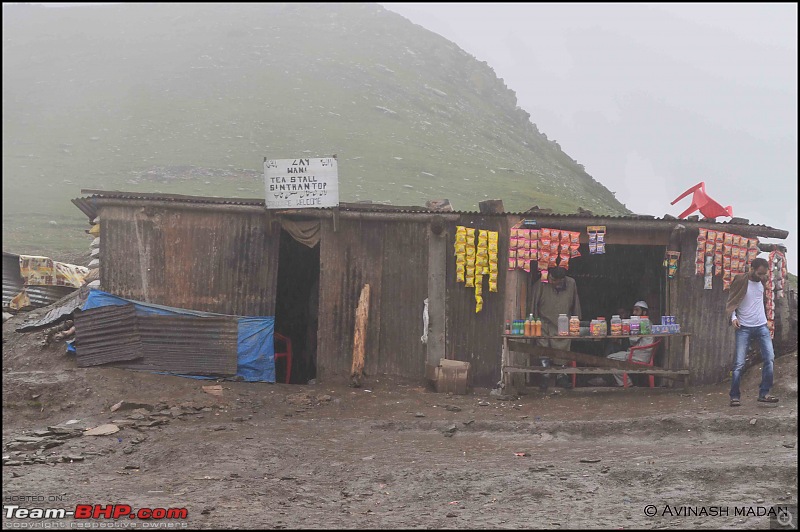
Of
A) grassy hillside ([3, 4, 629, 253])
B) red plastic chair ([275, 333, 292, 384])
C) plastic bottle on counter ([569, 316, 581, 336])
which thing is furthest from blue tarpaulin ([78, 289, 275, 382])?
grassy hillside ([3, 4, 629, 253])

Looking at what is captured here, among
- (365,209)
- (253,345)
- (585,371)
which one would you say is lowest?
(585,371)

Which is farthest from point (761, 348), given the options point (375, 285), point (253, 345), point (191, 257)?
point (191, 257)

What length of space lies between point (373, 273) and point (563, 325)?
3.35 metres

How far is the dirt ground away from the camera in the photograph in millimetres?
6793

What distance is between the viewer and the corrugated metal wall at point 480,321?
12.9 metres

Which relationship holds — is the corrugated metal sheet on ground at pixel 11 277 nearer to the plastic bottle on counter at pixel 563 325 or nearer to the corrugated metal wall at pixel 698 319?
the plastic bottle on counter at pixel 563 325

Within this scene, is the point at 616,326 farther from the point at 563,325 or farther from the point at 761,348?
the point at 761,348

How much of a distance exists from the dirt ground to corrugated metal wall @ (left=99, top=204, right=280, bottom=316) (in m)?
1.46

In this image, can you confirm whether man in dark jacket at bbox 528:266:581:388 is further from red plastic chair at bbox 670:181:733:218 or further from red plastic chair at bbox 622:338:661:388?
red plastic chair at bbox 670:181:733:218

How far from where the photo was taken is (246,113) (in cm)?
5378

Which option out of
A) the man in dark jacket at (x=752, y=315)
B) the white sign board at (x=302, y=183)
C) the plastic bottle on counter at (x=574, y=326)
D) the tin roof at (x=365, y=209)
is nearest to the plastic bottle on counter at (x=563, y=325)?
the plastic bottle on counter at (x=574, y=326)

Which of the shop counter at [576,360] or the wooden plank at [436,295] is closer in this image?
the shop counter at [576,360]

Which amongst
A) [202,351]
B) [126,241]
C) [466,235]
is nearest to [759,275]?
[466,235]

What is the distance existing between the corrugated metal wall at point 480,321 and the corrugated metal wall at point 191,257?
315 cm
